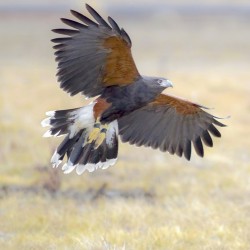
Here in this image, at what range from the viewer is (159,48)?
26.3 m

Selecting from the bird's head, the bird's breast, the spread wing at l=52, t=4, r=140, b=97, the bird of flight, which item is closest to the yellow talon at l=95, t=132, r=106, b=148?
the bird of flight

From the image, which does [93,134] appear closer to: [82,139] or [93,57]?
[82,139]

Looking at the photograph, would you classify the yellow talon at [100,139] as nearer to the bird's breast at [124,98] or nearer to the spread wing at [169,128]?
the bird's breast at [124,98]

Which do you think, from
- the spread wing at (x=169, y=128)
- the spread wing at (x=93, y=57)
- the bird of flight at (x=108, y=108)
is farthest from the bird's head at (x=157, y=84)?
the spread wing at (x=169, y=128)

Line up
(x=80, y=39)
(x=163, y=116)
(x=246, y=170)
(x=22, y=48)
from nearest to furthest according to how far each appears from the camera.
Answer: (x=80, y=39) → (x=163, y=116) → (x=246, y=170) → (x=22, y=48)

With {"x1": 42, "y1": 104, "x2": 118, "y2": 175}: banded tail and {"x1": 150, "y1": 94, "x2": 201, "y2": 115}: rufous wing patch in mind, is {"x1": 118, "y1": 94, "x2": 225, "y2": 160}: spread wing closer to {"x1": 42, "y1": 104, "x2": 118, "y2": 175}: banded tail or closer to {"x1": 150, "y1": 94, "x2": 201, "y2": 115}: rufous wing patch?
{"x1": 150, "y1": 94, "x2": 201, "y2": 115}: rufous wing patch

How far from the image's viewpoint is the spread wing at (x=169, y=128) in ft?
26.9

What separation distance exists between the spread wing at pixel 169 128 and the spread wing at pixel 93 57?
97 centimetres

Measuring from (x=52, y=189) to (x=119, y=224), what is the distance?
1518 millimetres

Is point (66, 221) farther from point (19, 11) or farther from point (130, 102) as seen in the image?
point (19, 11)

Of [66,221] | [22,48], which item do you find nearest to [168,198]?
[66,221]

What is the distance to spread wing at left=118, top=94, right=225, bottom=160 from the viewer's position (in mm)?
8203

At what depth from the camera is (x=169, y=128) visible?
8.34 metres

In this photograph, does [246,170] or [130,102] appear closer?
[130,102]
